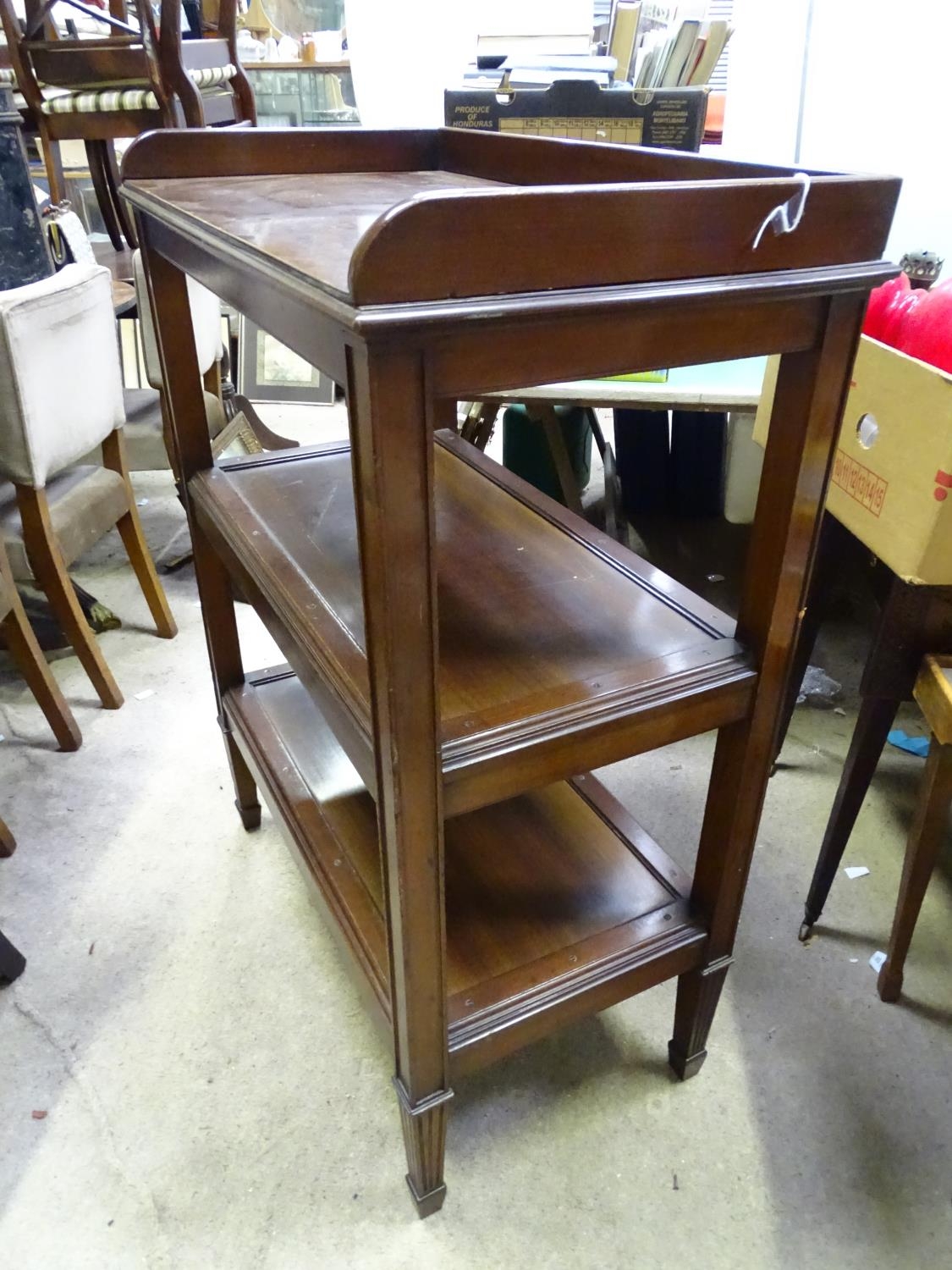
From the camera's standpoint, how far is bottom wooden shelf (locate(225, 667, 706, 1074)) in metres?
0.88

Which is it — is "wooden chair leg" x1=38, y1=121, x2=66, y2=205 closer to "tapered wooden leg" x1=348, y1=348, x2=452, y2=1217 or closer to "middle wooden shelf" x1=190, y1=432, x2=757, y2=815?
"middle wooden shelf" x1=190, y1=432, x2=757, y2=815

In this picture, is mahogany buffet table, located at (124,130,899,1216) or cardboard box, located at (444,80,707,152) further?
cardboard box, located at (444,80,707,152)

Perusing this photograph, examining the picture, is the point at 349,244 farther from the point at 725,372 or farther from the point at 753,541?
the point at 725,372

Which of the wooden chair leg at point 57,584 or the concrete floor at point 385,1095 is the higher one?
the wooden chair leg at point 57,584

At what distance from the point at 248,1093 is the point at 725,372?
4.69 ft

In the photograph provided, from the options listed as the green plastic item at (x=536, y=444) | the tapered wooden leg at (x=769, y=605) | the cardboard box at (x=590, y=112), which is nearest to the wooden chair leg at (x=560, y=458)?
the green plastic item at (x=536, y=444)

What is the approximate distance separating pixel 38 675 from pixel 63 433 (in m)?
0.44

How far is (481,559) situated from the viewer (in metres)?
0.96

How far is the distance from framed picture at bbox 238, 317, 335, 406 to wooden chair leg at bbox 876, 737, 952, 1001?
269 cm

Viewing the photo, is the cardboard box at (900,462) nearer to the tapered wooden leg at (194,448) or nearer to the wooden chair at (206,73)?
the tapered wooden leg at (194,448)

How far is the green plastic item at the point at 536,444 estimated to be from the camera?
2.22 m

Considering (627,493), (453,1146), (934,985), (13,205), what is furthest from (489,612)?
(627,493)

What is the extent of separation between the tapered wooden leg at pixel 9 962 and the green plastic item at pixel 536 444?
153 cm

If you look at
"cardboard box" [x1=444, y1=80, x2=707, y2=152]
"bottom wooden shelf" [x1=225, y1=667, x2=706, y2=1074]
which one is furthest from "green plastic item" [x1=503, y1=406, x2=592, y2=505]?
"bottom wooden shelf" [x1=225, y1=667, x2=706, y2=1074]
